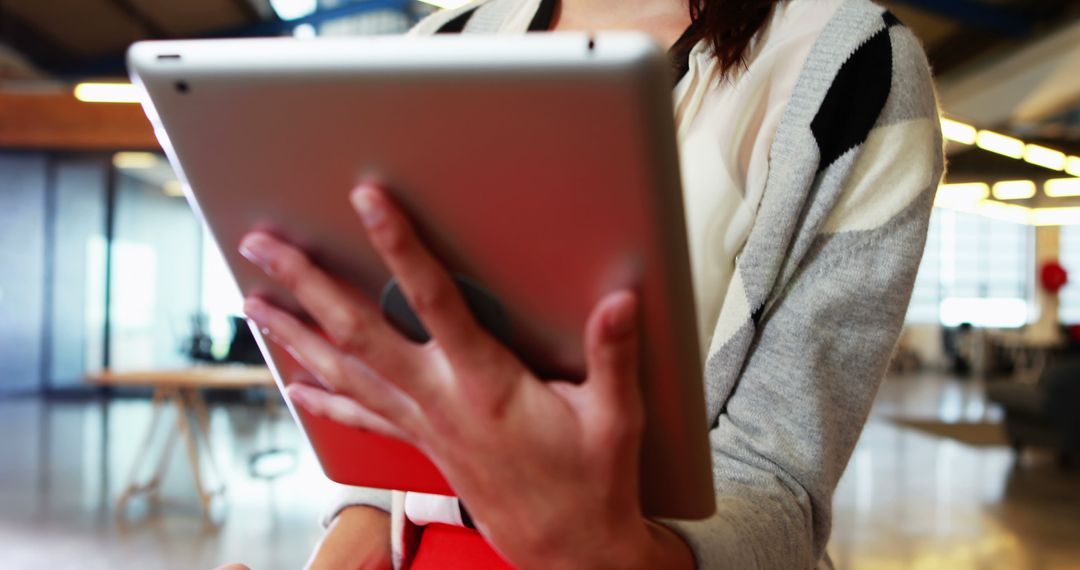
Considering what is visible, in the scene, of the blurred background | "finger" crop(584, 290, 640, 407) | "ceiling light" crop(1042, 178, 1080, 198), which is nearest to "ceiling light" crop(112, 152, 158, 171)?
the blurred background

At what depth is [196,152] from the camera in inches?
20.0

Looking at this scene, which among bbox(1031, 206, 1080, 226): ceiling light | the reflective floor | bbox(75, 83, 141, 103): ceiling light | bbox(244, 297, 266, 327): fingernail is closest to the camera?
bbox(244, 297, 266, 327): fingernail

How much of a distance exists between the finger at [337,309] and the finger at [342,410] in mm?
58

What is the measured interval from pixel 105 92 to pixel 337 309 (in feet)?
35.5

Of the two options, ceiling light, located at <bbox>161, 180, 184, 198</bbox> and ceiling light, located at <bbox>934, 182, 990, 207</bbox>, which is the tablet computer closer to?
ceiling light, located at <bbox>161, 180, 184, 198</bbox>

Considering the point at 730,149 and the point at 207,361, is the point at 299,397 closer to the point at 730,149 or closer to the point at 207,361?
the point at 730,149

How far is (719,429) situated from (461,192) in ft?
1.26

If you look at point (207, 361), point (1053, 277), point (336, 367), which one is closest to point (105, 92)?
point (207, 361)

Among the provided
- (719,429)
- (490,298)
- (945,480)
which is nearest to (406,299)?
(490,298)

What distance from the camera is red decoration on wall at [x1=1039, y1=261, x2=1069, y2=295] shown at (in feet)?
54.1

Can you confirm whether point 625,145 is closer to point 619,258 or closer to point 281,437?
point 619,258

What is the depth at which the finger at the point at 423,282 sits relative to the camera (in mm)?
456

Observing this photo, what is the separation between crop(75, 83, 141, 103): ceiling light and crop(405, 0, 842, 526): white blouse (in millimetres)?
9924

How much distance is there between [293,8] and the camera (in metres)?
10.4
